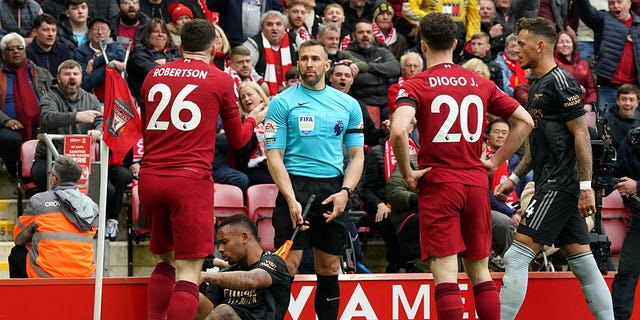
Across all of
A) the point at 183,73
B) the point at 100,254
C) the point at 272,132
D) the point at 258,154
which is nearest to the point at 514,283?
the point at 272,132

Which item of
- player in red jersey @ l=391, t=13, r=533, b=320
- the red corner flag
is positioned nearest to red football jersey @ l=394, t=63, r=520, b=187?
player in red jersey @ l=391, t=13, r=533, b=320

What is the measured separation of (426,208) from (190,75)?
1.85 metres

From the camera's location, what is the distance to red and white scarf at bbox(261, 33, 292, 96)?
46.5 ft

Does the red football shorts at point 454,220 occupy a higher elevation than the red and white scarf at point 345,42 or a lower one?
lower

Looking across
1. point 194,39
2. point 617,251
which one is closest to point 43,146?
point 194,39

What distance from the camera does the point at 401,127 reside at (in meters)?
7.52

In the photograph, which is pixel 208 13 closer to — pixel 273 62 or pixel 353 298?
pixel 273 62

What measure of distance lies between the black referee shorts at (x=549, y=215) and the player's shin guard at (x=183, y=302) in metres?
2.52

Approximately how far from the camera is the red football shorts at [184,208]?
7.73m

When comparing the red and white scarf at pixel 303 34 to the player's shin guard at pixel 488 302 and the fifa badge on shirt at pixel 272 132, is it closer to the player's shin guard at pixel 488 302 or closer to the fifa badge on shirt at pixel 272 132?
the fifa badge on shirt at pixel 272 132

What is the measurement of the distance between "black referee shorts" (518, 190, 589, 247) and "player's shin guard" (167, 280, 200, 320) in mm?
2522

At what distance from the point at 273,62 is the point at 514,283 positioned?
6.64 m

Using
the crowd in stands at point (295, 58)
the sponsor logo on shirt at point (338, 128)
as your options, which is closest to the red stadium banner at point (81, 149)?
the crowd in stands at point (295, 58)

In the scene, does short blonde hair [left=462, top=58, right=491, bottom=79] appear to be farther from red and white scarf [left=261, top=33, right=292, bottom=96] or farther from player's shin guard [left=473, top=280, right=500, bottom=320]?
player's shin guard [left=473, top=280, right=500, bottom=320]
